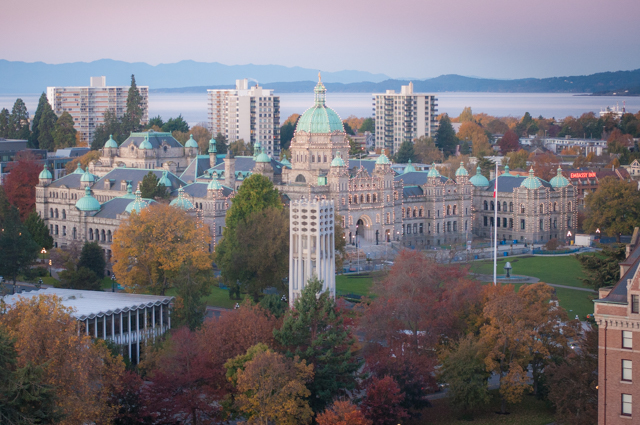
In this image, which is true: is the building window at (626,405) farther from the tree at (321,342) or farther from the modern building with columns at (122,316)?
the modern building with columns at (122,316)

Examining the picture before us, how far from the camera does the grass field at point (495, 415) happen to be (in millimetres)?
62094

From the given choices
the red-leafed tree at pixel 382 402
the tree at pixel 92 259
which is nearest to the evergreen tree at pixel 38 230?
the tree at pixel 92 259

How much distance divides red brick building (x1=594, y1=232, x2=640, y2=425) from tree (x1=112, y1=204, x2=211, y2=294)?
126ft

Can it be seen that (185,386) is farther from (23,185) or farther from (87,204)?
(23,185)

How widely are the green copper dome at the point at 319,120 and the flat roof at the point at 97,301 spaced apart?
58.0 m

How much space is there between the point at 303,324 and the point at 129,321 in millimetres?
15475

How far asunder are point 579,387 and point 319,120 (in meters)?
78.2

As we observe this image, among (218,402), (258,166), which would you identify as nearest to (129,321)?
(218,402)

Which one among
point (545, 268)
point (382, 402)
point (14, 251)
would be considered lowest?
point (382, 402)

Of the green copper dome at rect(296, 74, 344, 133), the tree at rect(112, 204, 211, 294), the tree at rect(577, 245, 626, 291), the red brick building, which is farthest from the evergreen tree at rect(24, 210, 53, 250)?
the red brick building

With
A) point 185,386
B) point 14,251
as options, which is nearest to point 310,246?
point 185,386

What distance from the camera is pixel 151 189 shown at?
124 metres

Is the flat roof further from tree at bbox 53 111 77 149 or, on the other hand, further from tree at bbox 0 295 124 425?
tree at bbox 53 111 77 149

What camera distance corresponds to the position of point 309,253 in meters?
67.5
